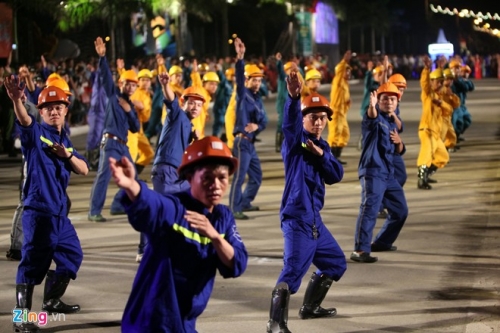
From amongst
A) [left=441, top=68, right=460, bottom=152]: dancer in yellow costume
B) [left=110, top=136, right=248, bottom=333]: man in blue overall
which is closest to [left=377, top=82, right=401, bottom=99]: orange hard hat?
[left=110, top=136, right=248, bottom=333]: man in blue overall

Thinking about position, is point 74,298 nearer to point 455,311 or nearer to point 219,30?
point 455,311

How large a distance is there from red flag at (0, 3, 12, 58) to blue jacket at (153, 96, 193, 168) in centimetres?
1925

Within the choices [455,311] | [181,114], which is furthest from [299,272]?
[181,114]

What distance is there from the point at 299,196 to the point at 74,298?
2433 mm

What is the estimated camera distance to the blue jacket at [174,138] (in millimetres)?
10453

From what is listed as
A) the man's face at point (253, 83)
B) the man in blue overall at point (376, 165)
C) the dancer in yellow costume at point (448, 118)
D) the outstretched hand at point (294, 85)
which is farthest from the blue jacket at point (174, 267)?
the dancer in yellow costume at point (448, 118)

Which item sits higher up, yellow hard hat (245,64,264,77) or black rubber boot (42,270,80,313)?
yellow hard hat (245,64,264,77)

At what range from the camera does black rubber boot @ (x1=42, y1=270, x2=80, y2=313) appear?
823cm

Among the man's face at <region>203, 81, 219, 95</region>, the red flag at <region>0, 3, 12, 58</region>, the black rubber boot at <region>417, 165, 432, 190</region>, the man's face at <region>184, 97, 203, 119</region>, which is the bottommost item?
the black rubber boot at <region>417, 165, 432, 190</region>

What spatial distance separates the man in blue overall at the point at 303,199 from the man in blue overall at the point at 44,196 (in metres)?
1.57

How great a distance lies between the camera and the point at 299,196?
25.2ft

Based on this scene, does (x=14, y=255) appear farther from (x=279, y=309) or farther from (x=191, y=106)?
(x=279, y=309)

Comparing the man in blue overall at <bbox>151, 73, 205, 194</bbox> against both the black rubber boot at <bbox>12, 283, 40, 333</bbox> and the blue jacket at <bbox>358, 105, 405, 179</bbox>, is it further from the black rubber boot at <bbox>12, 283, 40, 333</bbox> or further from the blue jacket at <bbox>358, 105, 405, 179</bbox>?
the black rubber boot at <bbox>12, 283, 40, 333</bbox>

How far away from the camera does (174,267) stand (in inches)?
198
